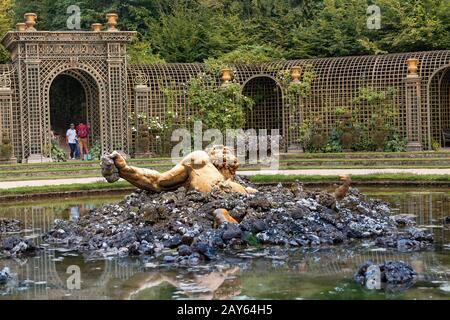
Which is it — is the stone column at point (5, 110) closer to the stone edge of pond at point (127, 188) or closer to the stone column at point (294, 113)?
the stone edge of pond at point (127, 188)

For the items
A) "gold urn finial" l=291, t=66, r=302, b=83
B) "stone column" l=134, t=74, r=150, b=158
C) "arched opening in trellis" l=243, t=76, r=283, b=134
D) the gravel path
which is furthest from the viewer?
"arched opening in trellis" l=243, t=76, r=283, b=134

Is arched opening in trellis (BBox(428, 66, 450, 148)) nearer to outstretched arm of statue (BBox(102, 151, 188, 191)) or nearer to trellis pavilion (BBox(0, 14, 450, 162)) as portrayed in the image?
trellis pavilion (BBox(0, 14, 450, 162))

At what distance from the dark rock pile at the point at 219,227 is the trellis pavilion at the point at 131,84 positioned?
14.4m

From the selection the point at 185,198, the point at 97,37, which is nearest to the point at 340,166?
the point at 97,37

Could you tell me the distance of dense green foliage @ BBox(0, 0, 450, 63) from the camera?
32.6 m

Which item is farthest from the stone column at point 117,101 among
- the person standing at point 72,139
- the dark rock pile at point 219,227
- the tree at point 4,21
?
the dark rock pile at point 219,227

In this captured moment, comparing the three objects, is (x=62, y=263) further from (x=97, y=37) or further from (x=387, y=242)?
(x=97, y=37)

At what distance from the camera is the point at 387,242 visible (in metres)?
11.9

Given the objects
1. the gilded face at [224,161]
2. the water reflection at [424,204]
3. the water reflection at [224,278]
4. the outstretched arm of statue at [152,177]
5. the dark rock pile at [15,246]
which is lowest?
the water reflection at [224,278]

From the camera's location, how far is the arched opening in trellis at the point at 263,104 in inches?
1265

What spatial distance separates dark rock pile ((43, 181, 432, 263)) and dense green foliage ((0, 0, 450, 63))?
63.7 feet

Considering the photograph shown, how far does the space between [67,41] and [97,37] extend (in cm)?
98

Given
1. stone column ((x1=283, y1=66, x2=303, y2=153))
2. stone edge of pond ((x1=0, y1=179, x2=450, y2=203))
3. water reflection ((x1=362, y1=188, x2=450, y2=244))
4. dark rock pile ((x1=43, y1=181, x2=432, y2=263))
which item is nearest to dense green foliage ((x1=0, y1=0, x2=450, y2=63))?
stone column ((x1=283, y1=66, x2=303, y2=153))

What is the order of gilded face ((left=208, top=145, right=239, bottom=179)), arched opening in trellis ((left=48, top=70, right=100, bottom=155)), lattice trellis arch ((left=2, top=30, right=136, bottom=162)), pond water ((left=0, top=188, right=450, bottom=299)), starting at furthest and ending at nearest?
arched opening in trellis ((left=48, top=70, right=100, bottom=155)) → lattice trellis arch ((left=2, top=30, right=136, bottom=162)) → gilded face ((left=208, top=145, right=239, bottom=179)) → pond water ((left=0, top=188, right=450, bottom=299))
